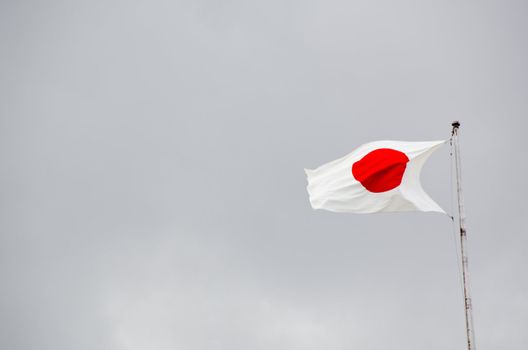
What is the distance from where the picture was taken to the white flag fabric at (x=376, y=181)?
24.1 m

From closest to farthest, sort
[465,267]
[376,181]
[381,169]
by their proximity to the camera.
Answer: [465,267] → [381,169] → [376,181]

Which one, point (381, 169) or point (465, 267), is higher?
point (381, 169)

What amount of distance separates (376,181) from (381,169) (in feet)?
2.07

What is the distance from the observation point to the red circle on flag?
974 inches

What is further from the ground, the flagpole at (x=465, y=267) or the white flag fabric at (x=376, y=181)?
the white flag fabric at (x=376, y=181)

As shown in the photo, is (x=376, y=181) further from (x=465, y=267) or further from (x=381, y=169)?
(x=465, y=267)

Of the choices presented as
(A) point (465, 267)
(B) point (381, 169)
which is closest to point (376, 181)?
(B) point (381, 169)

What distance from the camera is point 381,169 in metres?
25.3

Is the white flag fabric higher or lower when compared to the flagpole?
higher

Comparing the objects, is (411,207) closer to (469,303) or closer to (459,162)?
(459,162)

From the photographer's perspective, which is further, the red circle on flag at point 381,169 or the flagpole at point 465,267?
the red circle on flag at point 381,169

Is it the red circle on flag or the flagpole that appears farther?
the red circle on flag

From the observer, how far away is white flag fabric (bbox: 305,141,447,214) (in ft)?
79.0

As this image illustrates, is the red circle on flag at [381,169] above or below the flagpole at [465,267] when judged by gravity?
above
